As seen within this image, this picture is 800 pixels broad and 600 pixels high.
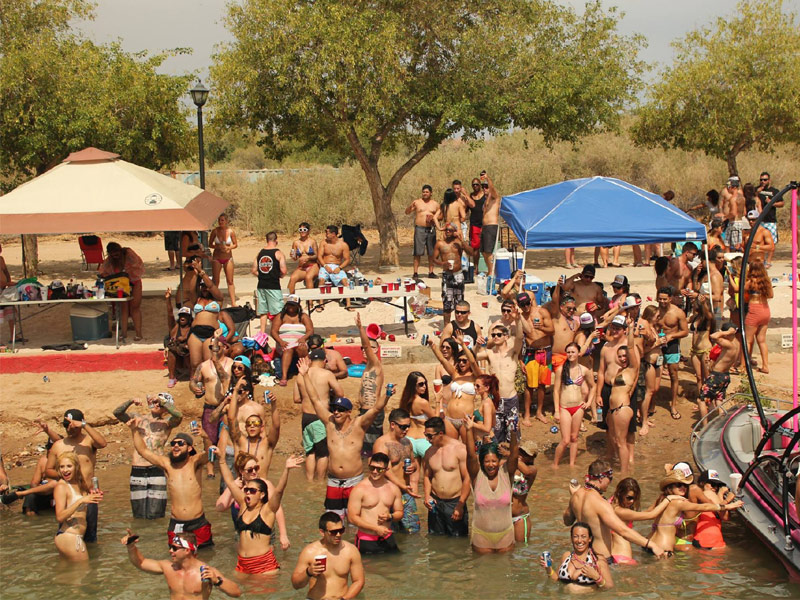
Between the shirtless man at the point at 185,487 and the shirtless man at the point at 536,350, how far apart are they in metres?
4.60

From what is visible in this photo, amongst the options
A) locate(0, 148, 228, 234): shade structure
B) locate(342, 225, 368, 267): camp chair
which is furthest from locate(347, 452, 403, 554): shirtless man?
locate(342, 225, 368, 267): camp chair

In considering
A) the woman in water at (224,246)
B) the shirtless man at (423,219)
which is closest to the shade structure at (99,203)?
the woman in water at (224,246)

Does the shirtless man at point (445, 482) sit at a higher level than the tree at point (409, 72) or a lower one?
lower

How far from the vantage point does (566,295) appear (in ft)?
41.6

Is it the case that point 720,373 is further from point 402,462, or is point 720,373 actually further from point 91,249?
point 91,249

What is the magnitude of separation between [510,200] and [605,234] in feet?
7.27

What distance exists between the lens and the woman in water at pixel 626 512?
8.96 metres

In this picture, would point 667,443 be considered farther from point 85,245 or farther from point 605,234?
point 85,245

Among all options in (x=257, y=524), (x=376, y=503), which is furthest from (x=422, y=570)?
(x=257, y=524)

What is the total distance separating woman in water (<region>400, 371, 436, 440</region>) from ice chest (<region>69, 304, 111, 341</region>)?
658 centimetres

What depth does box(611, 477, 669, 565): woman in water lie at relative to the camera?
8.96 meters

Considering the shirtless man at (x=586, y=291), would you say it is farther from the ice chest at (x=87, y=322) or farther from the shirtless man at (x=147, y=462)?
the ice chest at (x=87, y=322)

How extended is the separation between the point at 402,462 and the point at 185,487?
2.05m

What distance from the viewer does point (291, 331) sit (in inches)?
527
